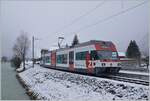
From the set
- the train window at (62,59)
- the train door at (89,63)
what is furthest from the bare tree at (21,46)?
the train door at (89,63)

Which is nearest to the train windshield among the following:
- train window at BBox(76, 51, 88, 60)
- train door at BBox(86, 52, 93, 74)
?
train door at BBox(86, 52, 93, 74)

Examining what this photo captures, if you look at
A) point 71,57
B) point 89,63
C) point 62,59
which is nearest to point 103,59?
point 89,63

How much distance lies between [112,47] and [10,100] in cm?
1005

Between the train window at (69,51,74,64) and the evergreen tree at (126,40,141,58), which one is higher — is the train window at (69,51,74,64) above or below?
below

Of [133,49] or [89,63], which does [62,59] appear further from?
[133,49]

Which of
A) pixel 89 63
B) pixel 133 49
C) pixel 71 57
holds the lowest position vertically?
pixel 89 63

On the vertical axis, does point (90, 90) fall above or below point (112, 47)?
below

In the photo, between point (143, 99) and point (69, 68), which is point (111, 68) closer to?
point (69, 68)

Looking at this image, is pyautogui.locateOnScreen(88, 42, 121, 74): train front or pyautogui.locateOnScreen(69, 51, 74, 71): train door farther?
pyautogui.locateOnScreen(69, 51, 74, 71): train door

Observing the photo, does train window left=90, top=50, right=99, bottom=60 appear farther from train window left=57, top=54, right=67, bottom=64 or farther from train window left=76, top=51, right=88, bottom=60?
train window left=57, top=54, right=67, bottom=64

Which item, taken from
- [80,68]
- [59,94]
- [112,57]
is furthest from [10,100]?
[112,57]

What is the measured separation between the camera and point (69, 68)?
23000mm

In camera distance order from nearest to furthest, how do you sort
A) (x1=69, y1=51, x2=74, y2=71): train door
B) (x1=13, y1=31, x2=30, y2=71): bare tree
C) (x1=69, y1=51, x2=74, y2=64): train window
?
(x1=69, y1=51, x2=74, y2=71): train door
(x1=69, y1=51, x2=74, y2=64): train window
(x1=13, y1=31, x2=30, y2=71): bare tree

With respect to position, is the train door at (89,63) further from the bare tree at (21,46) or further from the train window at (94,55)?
the bare tree at (21,46)
